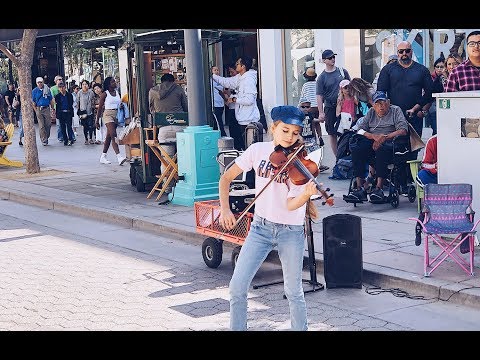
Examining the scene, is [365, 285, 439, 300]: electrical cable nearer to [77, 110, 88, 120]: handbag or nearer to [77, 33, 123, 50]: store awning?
[77, 33, 123, 50]: store awning

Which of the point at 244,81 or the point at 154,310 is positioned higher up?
the point at 244,81

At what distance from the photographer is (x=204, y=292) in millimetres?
8133

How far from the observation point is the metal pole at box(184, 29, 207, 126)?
12.3 m

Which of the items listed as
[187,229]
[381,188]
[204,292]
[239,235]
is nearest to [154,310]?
[204,292]

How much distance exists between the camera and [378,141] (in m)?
11.2

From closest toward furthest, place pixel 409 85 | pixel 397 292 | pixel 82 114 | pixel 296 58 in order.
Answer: pixel 397 292 → pixel 409 85 → pixel 296 58 → pixel 82 114

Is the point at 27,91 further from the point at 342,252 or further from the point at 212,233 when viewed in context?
the point at 342,252

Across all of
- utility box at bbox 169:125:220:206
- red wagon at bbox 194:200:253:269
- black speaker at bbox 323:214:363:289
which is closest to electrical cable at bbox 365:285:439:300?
black speaker at bbox 323:214:363:289

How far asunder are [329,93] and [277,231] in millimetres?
8956

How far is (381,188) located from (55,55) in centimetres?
2686

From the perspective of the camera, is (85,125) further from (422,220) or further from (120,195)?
(422,220)

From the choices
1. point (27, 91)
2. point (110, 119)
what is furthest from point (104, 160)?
point (27, 91)

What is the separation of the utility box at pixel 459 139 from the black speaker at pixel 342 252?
157 cm

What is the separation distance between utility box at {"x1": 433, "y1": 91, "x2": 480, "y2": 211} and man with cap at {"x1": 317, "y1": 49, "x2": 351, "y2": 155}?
17.6 feet
